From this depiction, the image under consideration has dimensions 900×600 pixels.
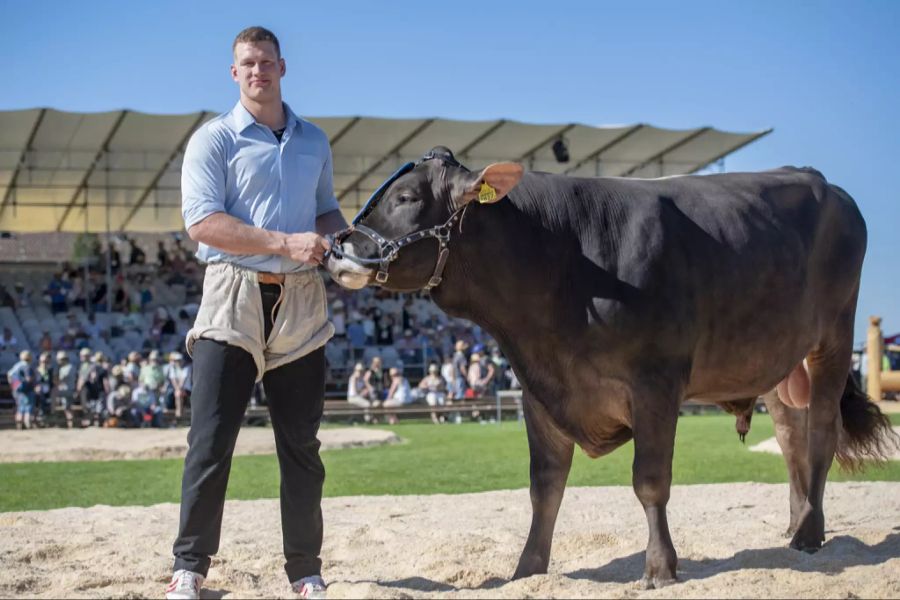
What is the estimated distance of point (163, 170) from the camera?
29.0 meters

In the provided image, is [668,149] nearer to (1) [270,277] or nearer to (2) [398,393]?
(2) [398,393]

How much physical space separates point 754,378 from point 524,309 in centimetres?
146

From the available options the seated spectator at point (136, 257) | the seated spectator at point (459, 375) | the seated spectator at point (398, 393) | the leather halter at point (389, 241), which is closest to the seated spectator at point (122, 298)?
the seated spectator at point (136, 257)

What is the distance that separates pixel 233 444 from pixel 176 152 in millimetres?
23584

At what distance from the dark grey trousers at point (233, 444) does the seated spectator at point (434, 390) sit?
19.0 m

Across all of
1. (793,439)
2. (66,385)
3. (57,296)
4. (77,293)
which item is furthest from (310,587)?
(77,293)

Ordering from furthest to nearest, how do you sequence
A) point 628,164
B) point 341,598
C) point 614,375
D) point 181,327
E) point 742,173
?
point 628,164 → point 181,327 → point 742,173 → point 614,375 → point 341,598

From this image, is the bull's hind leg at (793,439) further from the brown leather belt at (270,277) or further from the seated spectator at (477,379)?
the seated spectator at (477,379)

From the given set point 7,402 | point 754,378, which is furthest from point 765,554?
point 7,402

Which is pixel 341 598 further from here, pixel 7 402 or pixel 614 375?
pixel 7 402

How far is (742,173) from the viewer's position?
6863mm

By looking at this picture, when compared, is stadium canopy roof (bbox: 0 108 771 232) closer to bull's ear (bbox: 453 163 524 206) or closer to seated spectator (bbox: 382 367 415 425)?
seated spectator (bbox: 382 367 415 425)

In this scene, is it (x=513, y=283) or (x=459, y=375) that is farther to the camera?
(x=459, y=375)

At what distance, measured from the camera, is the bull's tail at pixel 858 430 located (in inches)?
297
